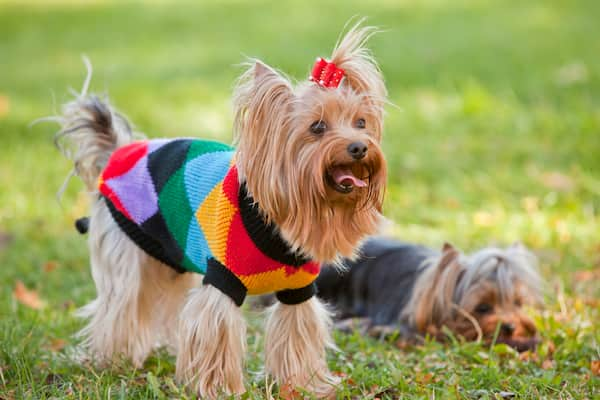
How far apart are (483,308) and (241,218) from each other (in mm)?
2133

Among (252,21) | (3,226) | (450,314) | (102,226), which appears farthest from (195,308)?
(252,21)

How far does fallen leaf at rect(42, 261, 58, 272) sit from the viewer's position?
19.6 ft

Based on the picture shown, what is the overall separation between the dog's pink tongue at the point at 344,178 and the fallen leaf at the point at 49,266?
3.33 metres

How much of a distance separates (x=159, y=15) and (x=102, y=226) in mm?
12098

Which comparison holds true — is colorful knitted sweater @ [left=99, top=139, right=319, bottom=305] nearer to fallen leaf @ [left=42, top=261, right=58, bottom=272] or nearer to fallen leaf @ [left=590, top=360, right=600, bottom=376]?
fallen leaf @ [left=590, top=360, right=600, bottom=376]

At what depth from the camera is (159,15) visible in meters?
15.6

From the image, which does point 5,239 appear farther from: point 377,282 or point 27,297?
point 377,282

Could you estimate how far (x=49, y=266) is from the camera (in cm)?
602

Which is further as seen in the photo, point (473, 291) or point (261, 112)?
point (473, 291)

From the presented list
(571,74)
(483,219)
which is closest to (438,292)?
(483,219)

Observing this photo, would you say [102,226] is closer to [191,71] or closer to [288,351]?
[288,351]

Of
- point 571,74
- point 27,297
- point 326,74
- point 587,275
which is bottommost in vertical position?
point 27,297

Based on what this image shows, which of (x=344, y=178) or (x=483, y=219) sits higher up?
(x=344, y=178)

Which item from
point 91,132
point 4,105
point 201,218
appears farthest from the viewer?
point 4,105
